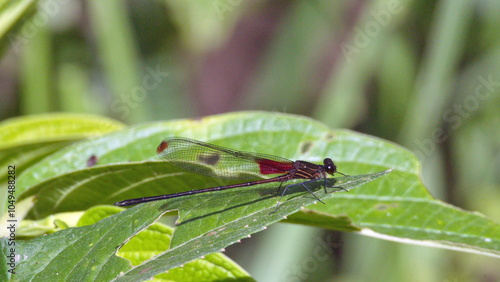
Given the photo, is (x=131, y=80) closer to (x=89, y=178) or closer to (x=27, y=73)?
(x=27, y=73)

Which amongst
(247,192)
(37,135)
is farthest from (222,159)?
(37,135)

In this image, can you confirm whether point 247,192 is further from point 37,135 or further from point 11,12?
point 11,12

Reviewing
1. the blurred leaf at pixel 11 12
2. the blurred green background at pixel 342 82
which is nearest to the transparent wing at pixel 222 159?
the blurred leaf at pixel 11 12

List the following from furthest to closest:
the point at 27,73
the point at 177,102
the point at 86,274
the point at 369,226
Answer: the point at 177,102
the point at 27,73
the point at 369,226
the point at 86,274

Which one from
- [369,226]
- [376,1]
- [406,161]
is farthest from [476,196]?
[369,226]

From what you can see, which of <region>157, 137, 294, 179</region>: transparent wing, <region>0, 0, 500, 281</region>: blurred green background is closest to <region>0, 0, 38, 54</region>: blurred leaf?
<region>157, 137, 294, 179</region>: transparent wing

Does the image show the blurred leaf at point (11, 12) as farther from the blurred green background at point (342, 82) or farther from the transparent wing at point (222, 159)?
the blurred green background at point (342, 82)
